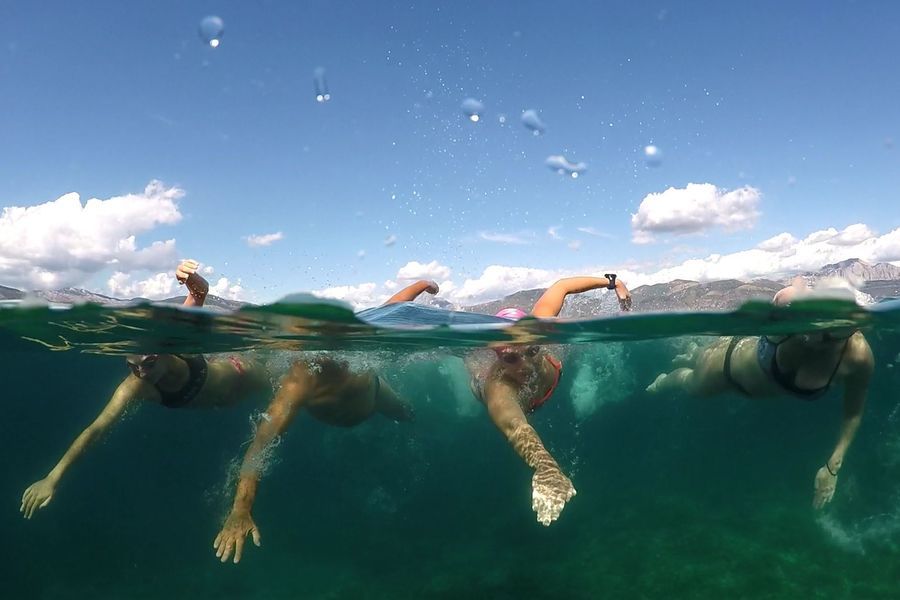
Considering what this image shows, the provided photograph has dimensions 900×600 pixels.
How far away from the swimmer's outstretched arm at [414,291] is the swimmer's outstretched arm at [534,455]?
261 centimetres

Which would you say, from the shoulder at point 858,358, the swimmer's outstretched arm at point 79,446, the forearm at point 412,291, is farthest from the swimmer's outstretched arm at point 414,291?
the shoulder at point 858,358

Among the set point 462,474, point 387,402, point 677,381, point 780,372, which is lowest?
point 462,474

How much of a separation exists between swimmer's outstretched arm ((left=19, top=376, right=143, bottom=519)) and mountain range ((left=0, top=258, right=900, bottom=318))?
173 centimetres

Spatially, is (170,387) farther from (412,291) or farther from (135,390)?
(412,291)

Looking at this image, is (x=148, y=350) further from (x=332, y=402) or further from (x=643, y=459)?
(x=643, y=459)

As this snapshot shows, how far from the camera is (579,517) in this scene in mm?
16703

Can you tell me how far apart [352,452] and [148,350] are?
53.5 feet

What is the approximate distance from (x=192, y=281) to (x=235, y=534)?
12.7ft

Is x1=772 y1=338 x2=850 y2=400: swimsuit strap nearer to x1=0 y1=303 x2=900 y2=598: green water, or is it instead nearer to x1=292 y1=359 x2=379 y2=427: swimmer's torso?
x1=0 y1=303 x2=900 y2=598: green water

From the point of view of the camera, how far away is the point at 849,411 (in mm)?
7977

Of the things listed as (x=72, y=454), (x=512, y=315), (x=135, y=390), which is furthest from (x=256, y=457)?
(x=512, y=315)

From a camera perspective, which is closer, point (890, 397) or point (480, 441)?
point (890, 397)

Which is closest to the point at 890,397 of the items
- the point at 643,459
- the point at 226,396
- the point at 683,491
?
the point at 643,459

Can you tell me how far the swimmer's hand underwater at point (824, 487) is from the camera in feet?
24.7
